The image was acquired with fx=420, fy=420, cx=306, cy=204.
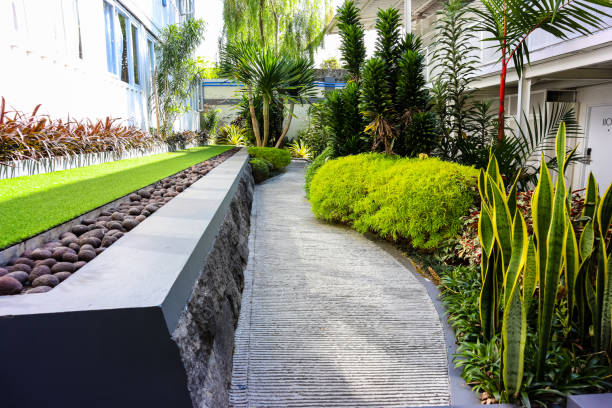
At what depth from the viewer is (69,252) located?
1.79 m

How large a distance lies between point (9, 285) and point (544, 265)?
1.94m

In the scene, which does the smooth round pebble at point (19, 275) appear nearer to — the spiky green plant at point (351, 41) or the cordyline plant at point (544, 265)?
the cordyline plant at point (544, 265)

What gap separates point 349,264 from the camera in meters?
4.02

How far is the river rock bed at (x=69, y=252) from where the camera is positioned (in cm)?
148

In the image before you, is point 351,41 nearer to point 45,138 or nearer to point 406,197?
point 406,197

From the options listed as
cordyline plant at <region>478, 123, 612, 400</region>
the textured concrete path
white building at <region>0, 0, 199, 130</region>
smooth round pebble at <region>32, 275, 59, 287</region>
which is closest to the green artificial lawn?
smooth round pebble at <region>32, 275, 59, 287</region>

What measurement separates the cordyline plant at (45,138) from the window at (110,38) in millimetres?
2150

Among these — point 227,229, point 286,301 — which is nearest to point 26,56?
point 227,229

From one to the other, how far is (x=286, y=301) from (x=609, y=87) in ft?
25.8

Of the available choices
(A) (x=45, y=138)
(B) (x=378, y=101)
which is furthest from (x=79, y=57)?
(B) (x=378, y=101)

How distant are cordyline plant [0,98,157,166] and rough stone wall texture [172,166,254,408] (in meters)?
3.00

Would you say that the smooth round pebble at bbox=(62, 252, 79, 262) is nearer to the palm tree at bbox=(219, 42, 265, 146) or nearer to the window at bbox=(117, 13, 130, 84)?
the window at bbox=(117, 13, 130, 84)

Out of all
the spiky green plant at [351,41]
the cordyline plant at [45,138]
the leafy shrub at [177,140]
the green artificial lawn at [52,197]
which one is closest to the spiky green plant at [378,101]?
the spiky green plant at [351,41]

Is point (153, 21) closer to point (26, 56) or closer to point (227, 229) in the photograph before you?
point (26, 56)
